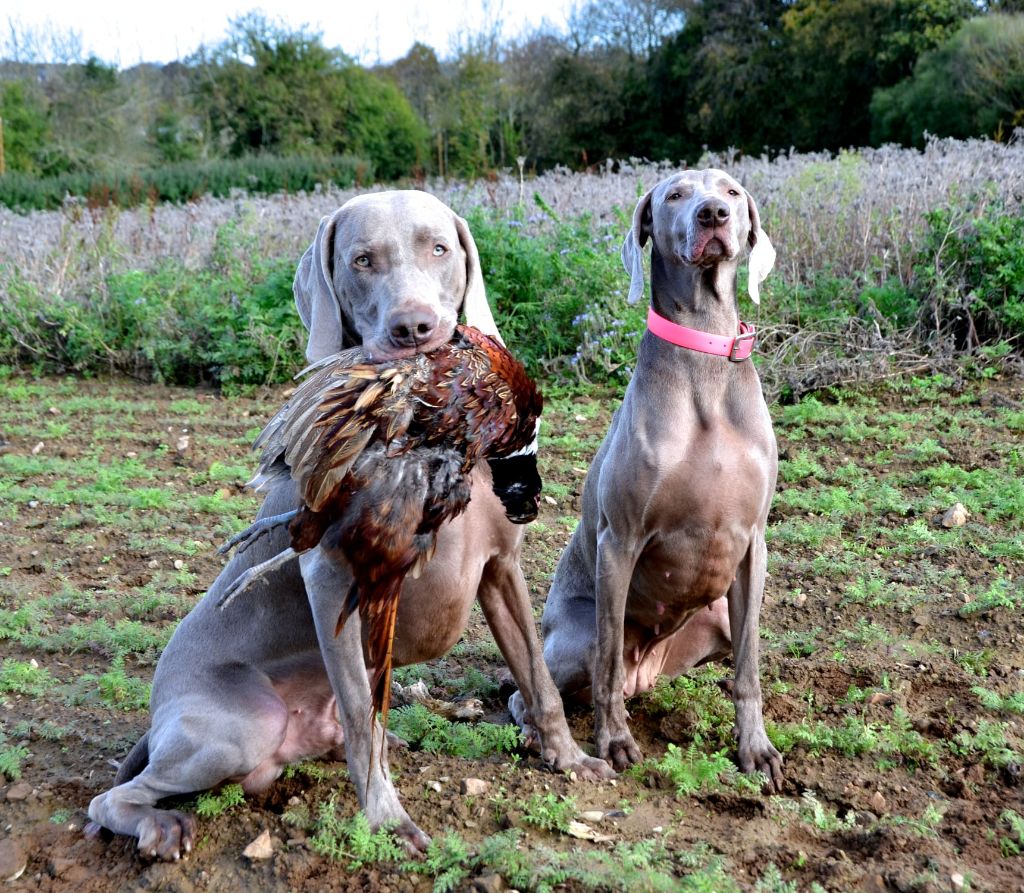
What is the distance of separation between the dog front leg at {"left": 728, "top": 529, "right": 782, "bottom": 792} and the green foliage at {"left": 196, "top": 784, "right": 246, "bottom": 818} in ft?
4.42

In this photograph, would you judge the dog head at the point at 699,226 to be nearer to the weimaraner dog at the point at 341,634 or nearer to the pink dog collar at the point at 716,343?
the pink dog collar at the point at 716,343

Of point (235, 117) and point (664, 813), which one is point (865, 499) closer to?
point (664, 813)

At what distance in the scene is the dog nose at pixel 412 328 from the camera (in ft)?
8.22

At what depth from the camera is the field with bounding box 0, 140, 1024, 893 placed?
256 centimetres

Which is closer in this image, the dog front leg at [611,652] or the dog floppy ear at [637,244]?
the dog front leg at [611,652]

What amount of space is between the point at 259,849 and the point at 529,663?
2.76ft

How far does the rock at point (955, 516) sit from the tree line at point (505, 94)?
1743cm

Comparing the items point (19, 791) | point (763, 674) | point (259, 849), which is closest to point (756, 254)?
point (763, 674)

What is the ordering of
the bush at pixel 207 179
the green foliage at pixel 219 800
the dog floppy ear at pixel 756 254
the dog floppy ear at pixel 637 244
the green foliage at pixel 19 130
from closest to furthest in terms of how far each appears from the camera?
the green foliage at pixel 219 800 < the dog floppy ear at pixel 756 254 < the dog floppy ear at pixel 637 244 < the bush at pixel 207 179 < the green foliage at pixel 19 130

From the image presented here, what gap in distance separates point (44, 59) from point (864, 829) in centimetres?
3106

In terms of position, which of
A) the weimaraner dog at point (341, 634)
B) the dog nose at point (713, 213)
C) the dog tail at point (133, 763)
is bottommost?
the dog tail at point (133, 763)

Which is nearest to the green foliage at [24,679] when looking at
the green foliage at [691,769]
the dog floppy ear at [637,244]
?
the green foliage at [691,769]

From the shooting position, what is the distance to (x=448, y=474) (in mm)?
2387

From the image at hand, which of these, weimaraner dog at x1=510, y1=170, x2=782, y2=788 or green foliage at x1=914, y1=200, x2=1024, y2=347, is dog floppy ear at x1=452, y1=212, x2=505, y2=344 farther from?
green foliage at x1=914, y1=200, x2=1024, y2=347
